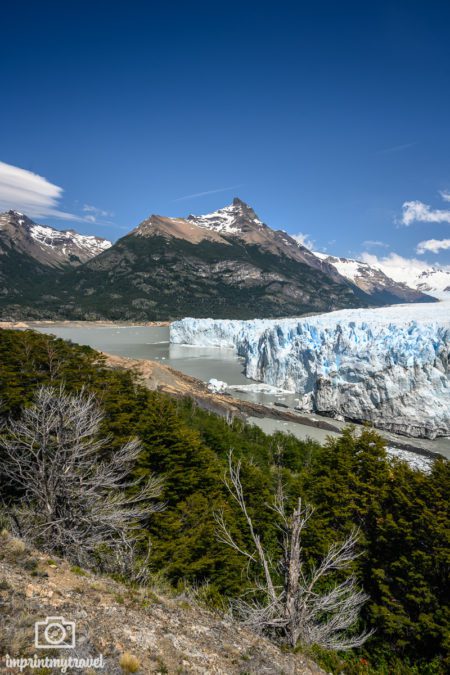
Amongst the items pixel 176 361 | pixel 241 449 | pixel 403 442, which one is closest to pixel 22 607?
pixel 241 449

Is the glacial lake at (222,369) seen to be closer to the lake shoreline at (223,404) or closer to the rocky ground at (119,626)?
the lake shoreline at (223,404)

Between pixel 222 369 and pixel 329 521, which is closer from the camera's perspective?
pixel 329 521

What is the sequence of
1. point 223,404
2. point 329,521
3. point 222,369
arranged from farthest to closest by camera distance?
point 222,369
point 223,404
point 329,521

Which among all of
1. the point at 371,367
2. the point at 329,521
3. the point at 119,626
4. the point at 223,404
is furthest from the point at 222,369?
the point at 119,626

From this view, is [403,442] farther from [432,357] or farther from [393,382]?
[432,357]

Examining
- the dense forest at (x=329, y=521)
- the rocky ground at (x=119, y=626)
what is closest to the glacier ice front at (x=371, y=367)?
the dense forest at (x=329, y=521)

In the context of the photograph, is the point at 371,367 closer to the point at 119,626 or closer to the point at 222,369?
the point at 222,369
